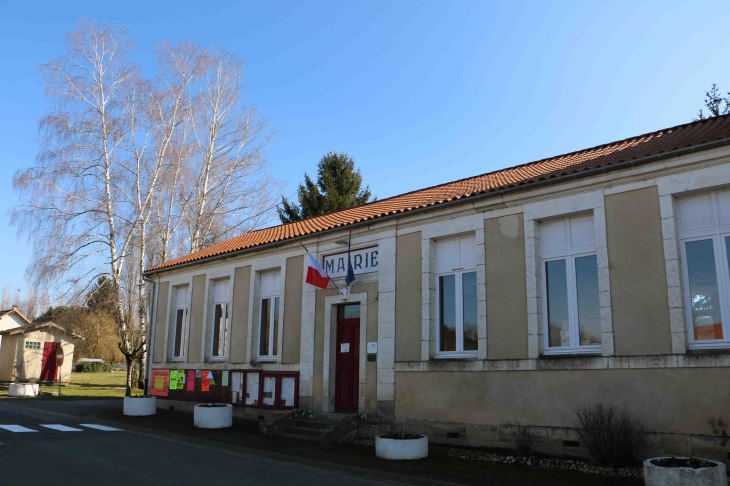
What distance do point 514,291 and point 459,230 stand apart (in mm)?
1779

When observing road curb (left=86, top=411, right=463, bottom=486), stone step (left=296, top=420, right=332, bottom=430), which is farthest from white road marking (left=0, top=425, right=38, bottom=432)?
stone step (left=296, top=420, right=332, bottom=430)

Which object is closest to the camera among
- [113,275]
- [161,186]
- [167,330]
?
[167,330]

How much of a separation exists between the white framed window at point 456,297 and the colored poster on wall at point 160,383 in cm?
1076

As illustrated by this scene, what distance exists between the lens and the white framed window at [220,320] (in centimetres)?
1748

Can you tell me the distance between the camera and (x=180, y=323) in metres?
19.5

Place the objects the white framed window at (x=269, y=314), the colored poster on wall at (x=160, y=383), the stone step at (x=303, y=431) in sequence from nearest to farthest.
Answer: the stone step at (x=303, y=431) → the white framed window at (x=269, y=314) → the colored poster on wall at (x=160, y=383)

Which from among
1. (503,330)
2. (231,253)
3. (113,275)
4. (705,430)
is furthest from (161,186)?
(705,430)

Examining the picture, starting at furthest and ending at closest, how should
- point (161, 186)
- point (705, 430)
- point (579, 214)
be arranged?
point (161, 186)
point (579, 214)
point (705, 430)

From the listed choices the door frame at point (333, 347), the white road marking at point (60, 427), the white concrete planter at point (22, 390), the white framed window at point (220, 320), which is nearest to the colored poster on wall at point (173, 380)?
the white framed window at point (220, 320)

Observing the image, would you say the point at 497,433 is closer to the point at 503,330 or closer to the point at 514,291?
the point at 503,330

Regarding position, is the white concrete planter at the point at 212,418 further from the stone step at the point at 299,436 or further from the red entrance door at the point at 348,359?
the red entrance door at the point at 348,359

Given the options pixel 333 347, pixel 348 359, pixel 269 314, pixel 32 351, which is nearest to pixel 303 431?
pixel 348 359

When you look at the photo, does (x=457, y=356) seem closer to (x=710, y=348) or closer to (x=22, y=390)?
(x=710, y=348)

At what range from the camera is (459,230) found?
1179cm
